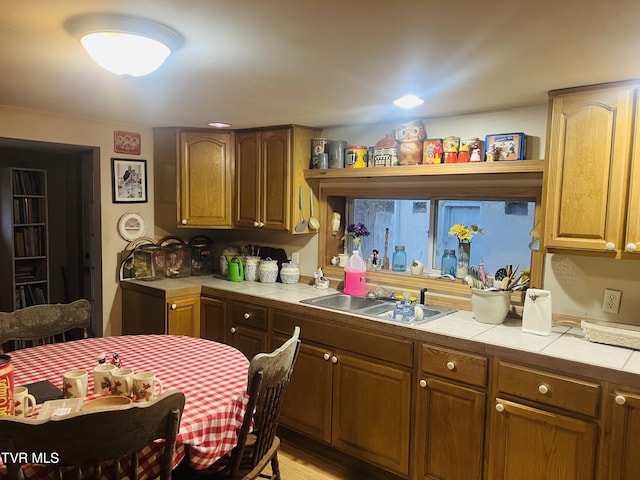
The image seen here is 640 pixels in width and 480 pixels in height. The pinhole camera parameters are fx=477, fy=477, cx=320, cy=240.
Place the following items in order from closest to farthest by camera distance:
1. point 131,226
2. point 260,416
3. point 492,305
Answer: point 260,416 < point 492,305 < point 131,226

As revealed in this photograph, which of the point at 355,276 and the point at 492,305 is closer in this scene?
the point at 492,305

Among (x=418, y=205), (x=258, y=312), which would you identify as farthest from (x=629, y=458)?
(x=258, y=312)

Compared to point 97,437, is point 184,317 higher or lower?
lower

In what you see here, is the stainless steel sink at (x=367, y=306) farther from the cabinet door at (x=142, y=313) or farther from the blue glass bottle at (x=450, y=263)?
the cabinet door at (x=142, y=313)

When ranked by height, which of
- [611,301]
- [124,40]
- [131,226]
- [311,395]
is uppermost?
[124,40]

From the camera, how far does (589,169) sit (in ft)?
6.93

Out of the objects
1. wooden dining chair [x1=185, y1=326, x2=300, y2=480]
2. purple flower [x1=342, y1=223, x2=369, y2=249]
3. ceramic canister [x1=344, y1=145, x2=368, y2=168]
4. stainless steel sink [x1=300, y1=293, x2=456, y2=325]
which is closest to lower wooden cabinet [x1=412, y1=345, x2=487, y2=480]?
stainless steel sink [x1=300, y1=293, x2=456, y2=325]

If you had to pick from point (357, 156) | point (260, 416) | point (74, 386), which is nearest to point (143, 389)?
point (74, 386)

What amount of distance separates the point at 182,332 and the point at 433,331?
186 cm

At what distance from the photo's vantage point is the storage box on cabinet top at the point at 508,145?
2531mm

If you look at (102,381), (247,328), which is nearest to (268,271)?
(247,328)

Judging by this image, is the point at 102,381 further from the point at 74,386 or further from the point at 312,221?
the point at 312,221

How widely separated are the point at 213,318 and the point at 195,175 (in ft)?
3.60

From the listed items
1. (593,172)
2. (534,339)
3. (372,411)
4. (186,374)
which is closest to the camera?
(186,374)
